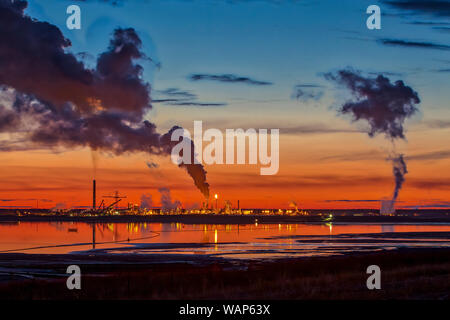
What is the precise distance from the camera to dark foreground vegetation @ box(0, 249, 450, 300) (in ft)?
79.8

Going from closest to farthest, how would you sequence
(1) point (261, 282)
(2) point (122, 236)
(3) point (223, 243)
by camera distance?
(1) point (261, 282) < (3) point (223, 243) < (2) point (122, 236)

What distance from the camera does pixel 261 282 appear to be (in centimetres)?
3453

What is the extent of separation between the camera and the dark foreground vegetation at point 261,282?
2431cm

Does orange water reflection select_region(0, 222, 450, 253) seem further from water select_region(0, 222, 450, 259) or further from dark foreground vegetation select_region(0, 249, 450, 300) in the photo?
dark foreground vegetation select_region(0, 249, 450, 300)

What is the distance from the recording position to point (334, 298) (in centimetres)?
2225

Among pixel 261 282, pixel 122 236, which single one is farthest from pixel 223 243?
pixel 261 282

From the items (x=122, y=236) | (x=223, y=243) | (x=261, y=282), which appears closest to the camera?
(x=261, y=282)

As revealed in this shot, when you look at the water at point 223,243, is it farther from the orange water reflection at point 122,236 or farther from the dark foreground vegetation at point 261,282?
the dark foreground vegetation at point 261,282

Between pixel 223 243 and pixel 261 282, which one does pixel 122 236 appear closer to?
pixel 223 243

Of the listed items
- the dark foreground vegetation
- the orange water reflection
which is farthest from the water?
the dark foreground vegetation

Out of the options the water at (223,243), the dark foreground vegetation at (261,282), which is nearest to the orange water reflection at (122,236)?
the water at (223,243)

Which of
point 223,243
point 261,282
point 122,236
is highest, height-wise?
point 261,282
